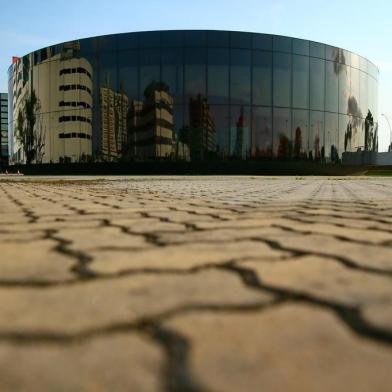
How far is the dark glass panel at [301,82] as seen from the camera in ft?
93.3

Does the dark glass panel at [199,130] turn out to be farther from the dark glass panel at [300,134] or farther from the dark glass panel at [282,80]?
the dark glass panel at [300,134]

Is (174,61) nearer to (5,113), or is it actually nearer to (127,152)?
(127,152)

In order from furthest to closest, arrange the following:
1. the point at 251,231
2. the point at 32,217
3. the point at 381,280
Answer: the point at 32,217 < the point at 251,231 < the point at 381,280

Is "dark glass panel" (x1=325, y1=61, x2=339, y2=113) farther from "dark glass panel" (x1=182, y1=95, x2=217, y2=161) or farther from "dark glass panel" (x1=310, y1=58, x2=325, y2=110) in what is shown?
"dark glass panel" (x1=182, y1=95, x2=217, y2=161)

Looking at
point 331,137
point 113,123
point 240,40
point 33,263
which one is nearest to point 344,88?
point 331,137

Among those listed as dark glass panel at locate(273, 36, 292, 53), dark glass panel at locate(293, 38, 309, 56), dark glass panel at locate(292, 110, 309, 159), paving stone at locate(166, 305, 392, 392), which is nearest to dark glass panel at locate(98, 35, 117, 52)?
dark glass panel at locate(273, 36, 292, 53)

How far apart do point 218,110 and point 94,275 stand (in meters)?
26.0

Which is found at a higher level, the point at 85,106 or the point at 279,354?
the point at 85,106

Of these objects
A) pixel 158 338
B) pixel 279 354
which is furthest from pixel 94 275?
pixel 279 354

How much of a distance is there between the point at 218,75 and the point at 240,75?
4.53 feet

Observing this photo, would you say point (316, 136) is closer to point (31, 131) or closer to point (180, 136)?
point (180, 136)

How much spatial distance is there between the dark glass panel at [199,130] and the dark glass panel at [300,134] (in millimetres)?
5281

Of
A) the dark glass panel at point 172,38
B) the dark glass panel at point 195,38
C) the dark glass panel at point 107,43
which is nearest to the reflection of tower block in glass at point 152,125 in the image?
the dark glass panel at point 172,38

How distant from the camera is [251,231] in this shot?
295 centimetres
